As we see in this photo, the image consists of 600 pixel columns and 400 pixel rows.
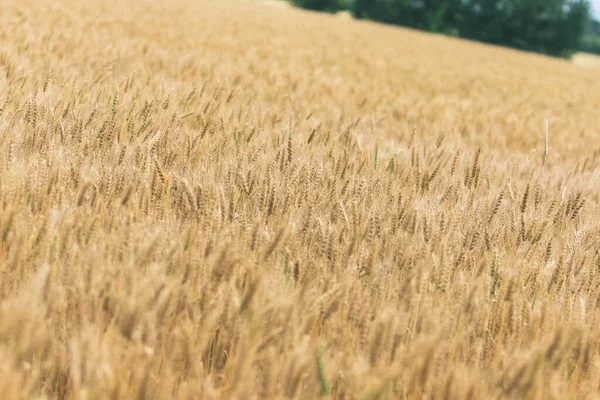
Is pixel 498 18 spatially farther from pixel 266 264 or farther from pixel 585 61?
pixel 266 264

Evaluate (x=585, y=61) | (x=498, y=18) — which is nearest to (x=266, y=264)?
(x=498, y=18)

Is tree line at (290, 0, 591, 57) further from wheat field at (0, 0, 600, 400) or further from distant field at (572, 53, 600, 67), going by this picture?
wheat field at (0, 0, 600, 400)

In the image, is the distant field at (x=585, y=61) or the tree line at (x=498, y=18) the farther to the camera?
the tree line at (x=498, y=18)

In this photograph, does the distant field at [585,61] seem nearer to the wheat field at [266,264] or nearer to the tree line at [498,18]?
the tree line at [498,18]

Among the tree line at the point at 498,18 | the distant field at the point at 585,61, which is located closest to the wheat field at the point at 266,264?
the distant field at the point at 585,61

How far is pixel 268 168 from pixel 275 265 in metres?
0.65

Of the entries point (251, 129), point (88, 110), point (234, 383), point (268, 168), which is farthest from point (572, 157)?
point (234, 383)

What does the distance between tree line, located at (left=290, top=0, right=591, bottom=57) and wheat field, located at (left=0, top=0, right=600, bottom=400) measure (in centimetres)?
4150

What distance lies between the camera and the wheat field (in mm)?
934

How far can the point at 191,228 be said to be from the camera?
130cm

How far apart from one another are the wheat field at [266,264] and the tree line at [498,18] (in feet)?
136

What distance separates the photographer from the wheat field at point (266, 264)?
0.93 m

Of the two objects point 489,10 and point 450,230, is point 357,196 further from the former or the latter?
point 489,10

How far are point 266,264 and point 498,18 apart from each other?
4470 centimetres
